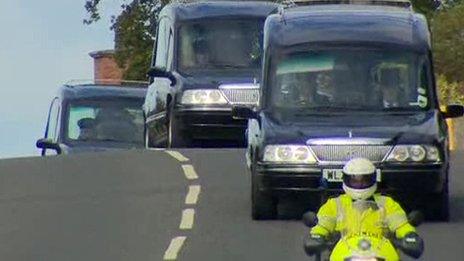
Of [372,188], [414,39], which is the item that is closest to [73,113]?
[414,39]

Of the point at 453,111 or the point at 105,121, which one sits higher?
the point at 453,111

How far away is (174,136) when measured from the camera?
1131 inches

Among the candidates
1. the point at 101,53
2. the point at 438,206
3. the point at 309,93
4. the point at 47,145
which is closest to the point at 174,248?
the point at 309,93

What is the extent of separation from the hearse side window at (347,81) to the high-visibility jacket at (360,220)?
26.4 feet

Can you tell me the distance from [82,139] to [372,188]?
2030 cm

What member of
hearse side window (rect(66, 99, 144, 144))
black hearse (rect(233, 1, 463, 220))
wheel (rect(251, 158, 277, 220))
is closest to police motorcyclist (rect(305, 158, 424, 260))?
black hearse (rect(233, 1, 463, 220))

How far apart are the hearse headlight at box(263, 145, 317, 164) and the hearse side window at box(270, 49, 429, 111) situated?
43.3 inches

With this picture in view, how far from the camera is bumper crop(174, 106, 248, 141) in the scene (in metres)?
28.0

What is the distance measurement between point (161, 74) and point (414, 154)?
28.1 feet

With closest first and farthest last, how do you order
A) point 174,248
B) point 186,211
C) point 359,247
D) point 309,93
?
1. point 359,247
2. point 174,248
3. point 309,93
4. point 186,211

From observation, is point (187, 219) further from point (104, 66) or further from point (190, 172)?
point (104, 66)

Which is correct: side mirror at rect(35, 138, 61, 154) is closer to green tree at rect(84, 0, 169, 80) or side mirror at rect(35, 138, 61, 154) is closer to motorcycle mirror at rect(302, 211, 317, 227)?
motorcycle mirror at rect(302, 211, 317, 227)

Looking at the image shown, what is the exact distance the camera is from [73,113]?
105 ft

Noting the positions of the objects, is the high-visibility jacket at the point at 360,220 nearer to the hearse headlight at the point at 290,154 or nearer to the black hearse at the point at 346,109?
the black hearse at the point at 346,109
